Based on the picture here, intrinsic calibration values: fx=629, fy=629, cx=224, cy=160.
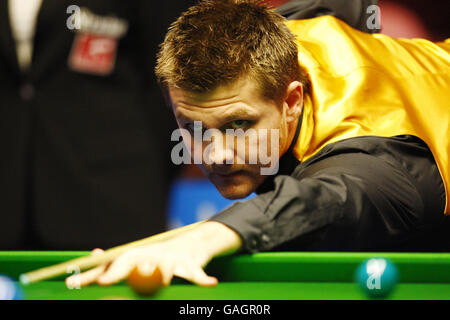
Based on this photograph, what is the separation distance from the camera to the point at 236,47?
2.10 meters

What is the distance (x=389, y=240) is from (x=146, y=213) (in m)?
1.60

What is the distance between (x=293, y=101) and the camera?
2.29m

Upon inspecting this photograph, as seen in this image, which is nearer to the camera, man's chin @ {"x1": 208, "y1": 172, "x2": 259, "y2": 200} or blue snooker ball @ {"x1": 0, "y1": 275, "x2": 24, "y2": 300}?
blue snooker ball @ {"x1": 0, "y1": 275, "x2": 24, "y2": 300}

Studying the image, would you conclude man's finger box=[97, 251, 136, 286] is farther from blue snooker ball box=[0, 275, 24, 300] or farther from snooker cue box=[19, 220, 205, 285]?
blue snooker ball box=[0, 275, 24, 300]

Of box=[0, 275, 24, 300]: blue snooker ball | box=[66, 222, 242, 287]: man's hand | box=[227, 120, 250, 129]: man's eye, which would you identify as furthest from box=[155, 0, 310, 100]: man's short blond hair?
box=[0, 275, 24, 300]: blue snooker ball

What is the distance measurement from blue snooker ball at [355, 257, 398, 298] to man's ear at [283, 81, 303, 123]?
873mm

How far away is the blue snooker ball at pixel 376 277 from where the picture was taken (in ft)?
4.84

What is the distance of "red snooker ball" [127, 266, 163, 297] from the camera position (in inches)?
55.6

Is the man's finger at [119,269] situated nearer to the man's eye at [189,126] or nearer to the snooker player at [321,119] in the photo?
the snooker player at [321,119]

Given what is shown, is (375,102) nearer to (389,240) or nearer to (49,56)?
(389,240)

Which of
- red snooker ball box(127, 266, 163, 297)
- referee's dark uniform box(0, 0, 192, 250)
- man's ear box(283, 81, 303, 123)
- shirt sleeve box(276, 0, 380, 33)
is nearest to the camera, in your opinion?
red snooker ball box(127, 266, 163, 297)

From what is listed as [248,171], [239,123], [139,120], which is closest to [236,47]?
[239,123]

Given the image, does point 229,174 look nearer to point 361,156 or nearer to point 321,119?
point 321,119

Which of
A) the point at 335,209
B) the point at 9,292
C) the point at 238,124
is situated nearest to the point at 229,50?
the point at 238,124
